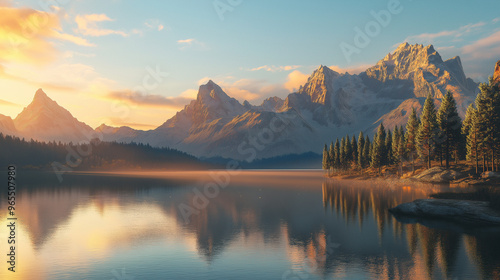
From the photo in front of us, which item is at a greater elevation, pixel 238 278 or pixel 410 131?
pixel 410 131

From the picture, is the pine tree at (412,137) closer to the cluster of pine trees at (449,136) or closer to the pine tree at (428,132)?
the cluster of pine trees at (449,136)

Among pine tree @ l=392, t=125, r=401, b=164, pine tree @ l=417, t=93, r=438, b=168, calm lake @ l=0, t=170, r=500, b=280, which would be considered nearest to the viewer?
calm lake @ l=0, t=170, r=500, b=280

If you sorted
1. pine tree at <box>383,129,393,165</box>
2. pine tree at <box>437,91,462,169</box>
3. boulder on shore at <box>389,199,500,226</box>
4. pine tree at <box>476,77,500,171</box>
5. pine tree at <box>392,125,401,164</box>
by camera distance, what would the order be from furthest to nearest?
1. pine tree at <box>383,129,393,165</box>
2. pine tree at <box>392,125,401,164</box>
3. pine tree at <box>437,91,462,169</box>
4. pine tree at <box>476,77,500,171</box>
5. boulder on shore at <box>389,199,500,226</box>

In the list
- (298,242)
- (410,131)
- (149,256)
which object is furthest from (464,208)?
(410,131)

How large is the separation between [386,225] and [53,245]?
127ft

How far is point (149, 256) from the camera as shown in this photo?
33656mm

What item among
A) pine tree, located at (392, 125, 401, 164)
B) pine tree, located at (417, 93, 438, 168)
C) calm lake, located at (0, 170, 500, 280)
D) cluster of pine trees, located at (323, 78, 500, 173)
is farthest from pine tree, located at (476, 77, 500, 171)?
pine tree, located at (392, 125, 401, 164)

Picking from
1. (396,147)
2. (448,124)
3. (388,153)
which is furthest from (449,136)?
(388,153)

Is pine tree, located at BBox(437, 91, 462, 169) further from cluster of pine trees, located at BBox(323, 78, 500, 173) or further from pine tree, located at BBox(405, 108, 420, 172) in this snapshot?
pine tree, located at BBox(405, 108, 420, 172)

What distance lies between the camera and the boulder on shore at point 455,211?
160ft

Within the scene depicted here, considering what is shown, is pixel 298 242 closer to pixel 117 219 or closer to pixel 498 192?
pixel 117 219

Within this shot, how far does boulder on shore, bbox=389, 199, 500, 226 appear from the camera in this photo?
48844 millimetres

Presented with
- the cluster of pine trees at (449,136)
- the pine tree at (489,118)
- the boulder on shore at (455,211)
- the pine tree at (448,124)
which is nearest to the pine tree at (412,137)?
the cluster of pine trees at (449,136)

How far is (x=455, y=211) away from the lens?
5200cm
